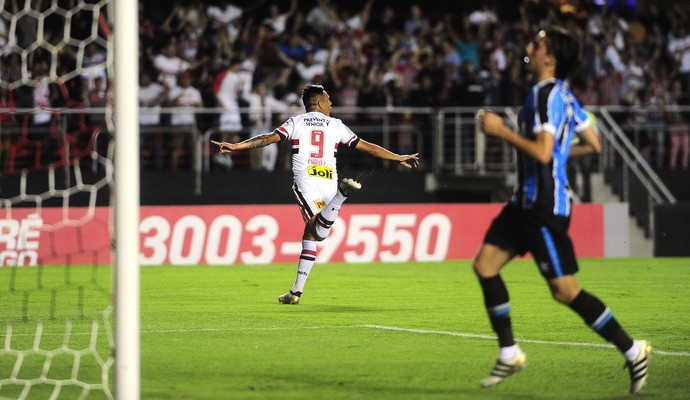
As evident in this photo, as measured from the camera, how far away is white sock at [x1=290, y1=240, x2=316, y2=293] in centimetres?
1209

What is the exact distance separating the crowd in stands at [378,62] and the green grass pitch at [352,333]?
4382 mm

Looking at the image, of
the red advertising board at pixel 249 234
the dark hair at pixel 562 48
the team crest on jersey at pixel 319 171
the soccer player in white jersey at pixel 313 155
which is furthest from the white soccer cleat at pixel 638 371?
the red advertising board at pixel 249 234

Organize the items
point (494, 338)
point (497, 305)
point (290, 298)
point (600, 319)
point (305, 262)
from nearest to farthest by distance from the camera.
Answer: point (600, 319), point (497, 305), point (494, 338), point (305, 262), point (290, 298)

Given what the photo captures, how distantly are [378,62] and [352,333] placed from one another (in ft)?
41.3

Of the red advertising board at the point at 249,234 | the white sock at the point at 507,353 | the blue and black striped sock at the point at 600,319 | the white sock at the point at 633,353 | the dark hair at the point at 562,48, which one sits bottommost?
the red advertising board at the point at 249,234

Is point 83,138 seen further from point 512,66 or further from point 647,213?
point 647,213

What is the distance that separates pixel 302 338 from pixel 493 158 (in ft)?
43.9

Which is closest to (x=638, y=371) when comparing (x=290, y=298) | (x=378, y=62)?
(x=290, y=298)

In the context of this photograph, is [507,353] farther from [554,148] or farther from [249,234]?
[249,234]

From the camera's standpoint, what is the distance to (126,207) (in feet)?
18.6

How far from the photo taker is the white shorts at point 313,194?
12.3 meters

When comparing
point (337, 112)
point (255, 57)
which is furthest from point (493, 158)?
point (255, 57)

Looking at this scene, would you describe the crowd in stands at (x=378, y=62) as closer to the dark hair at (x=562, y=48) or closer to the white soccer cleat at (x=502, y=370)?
the dark hair at (x=562, y=48)

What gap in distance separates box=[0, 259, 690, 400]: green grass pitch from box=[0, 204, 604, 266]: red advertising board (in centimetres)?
132
